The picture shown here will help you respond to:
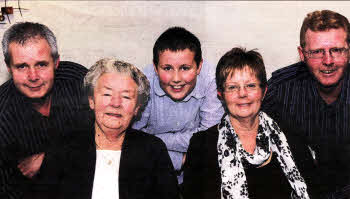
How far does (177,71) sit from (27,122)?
32.9 inches

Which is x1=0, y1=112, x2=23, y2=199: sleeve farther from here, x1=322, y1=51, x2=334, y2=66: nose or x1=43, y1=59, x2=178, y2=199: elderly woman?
x1=322, y1=51, x2=334, y2=66: nose

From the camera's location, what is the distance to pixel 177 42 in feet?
5.69

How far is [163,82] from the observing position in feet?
5.82

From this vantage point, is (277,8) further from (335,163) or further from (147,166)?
(147,166)

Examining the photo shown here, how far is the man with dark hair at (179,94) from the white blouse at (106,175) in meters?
0.22

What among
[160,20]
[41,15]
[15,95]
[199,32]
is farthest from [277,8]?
[15,95]

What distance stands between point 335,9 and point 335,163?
36.2 inches

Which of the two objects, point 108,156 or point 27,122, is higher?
point 27,122

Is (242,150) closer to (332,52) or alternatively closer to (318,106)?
(318,106)

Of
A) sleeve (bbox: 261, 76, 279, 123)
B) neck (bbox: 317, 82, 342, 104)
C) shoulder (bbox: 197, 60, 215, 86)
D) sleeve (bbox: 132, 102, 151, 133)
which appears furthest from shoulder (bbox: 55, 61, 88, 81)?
neck (bbox: 317, 82, 342, 104)

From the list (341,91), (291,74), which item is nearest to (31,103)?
(291,74)

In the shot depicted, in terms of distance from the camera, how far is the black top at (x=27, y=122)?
66.9 inches

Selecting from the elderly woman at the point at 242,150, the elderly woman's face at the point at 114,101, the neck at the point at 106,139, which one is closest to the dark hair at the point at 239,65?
the elderly woman at the point at 242,150

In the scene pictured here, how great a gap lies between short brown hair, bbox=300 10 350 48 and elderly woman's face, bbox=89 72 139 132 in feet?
3.39
